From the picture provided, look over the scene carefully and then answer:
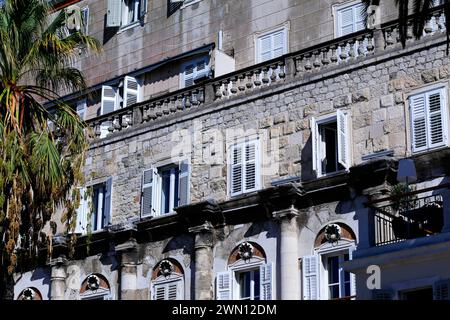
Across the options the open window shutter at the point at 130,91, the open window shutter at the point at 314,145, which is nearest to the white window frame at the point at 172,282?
the open window shutter at the point at 314,145

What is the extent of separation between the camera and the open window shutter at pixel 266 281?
3073 cm

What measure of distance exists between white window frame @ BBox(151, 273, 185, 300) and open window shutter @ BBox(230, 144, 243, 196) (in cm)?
277

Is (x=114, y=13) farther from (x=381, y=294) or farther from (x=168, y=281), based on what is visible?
(x=381, y=294)

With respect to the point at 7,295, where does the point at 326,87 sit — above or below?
above

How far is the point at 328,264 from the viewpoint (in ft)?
99.2

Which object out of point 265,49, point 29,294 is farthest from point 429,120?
point 29,294

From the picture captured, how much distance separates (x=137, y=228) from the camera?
34.2 m

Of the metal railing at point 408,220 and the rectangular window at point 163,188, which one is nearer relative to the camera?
the metal railing at point 408,220

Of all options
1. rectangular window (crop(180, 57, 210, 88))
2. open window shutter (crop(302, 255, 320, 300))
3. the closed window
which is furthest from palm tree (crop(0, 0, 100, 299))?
rectangular window (crop(180, 57, 210, 88))

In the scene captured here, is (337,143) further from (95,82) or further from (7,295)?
(95,82)

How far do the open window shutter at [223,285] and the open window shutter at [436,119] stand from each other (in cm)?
659

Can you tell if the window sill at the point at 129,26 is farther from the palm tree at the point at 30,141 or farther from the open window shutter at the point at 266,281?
the open window shutter at the point at 266,281

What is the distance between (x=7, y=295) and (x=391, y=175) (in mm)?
9354

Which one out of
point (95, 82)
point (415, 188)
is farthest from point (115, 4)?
point (415, 188)
